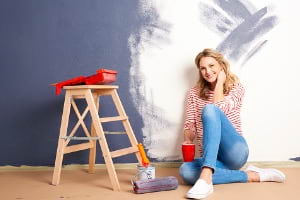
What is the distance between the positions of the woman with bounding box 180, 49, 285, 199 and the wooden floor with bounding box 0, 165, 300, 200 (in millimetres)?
52

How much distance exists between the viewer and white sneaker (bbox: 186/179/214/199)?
1533 millimetres

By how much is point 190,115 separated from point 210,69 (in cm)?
29

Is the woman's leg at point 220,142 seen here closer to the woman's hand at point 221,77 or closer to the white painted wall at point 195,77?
the woman's hand at point 221,77

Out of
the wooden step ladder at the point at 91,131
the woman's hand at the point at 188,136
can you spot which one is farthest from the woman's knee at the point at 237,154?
the wooden step ladder at the point at 91,131

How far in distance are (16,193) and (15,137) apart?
61cm

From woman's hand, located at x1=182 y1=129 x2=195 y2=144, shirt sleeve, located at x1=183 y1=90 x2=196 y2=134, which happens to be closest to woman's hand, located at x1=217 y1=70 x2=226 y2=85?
shirt sleeve, located at x1=183 y1=90 x2=196 y2=134

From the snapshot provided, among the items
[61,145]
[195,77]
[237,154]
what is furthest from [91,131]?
[237,154]

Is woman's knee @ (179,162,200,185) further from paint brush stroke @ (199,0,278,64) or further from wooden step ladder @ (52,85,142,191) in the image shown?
paint brush stroke @ (199,0,278,64)

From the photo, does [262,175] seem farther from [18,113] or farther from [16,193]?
[18,113]

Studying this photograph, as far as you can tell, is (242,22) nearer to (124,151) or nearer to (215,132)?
(215,132)

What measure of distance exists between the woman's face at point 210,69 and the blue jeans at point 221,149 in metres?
0.29

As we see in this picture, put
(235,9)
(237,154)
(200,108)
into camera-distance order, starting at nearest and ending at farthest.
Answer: (237,154) < (200,108) < (235,9)

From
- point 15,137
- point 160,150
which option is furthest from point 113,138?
point 15,137

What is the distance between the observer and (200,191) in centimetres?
154
